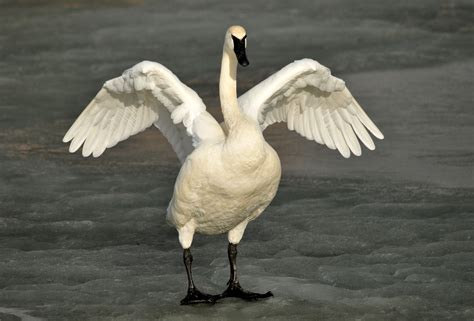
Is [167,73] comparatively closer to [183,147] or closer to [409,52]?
[183,147]

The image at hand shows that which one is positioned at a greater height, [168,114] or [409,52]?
[409,52]

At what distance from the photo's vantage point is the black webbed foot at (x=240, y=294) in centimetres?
775

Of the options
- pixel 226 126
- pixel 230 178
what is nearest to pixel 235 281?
pixel 230 178

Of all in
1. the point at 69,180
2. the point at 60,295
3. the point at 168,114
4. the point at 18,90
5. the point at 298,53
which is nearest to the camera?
the point at 60,295

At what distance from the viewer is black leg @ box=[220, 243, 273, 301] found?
25.5 feet

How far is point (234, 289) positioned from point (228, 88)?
1310 millimetres

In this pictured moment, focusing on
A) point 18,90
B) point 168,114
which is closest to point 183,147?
point 168,114

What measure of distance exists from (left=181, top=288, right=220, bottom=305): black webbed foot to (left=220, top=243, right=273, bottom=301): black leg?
14 centimetres

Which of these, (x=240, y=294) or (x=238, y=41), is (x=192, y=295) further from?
(x=238, y=41)

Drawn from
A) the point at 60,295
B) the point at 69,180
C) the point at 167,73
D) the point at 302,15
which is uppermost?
the point at 302,15

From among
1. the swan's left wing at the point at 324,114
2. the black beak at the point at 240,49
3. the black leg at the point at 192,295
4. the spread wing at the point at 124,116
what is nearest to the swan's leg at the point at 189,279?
the black leg at the point at 192,295

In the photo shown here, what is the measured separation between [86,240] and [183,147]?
116 cm

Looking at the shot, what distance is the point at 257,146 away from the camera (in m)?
7.24

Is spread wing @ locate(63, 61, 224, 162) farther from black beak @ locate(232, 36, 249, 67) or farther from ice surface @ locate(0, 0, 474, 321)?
Result: ice surface @ locate(0, 0, 474, 321)
